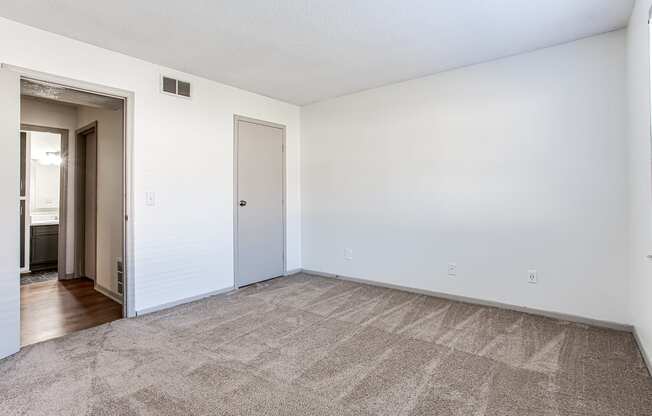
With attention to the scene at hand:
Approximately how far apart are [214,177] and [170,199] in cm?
60

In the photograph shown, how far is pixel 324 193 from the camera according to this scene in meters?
4.91

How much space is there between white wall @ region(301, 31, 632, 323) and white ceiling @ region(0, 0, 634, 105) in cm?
34

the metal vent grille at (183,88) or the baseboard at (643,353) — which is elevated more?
the metal vent grille at (183,88)

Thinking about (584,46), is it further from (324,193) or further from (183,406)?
(183,406)

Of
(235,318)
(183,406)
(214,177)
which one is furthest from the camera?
(214,177)

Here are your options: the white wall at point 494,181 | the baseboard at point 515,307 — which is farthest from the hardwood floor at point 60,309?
the baseboard at point 515,307

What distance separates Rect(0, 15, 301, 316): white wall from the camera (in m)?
2.89

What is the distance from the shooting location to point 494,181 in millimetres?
3469

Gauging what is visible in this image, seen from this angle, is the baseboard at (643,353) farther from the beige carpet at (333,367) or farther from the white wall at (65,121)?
the white wall at (65,121)

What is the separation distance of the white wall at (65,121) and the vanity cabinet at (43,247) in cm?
76

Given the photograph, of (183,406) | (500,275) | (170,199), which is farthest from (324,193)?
(183,406)

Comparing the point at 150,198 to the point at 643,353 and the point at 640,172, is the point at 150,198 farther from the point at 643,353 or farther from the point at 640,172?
the point at 643,353

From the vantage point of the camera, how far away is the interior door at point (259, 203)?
14.3ft

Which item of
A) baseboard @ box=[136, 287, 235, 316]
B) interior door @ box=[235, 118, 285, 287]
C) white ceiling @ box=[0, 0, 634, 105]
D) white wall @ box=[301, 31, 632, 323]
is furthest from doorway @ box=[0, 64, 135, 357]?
white wall @ box=[301, 31, 632, 323]
